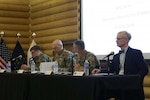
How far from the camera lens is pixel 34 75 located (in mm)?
3449

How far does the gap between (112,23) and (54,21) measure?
7.56ft

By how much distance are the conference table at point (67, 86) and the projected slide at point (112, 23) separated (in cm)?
206

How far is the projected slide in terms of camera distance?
4852 millimetres

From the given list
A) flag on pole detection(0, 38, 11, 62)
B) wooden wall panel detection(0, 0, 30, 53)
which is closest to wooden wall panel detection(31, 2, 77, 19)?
wooden wall panel detection(0, 0, 30, 53)

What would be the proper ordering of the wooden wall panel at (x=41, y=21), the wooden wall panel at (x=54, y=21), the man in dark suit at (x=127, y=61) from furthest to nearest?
1. the wooden wall panel at (x=41, y=21)
2. the wooden wall panel at (x=54, y=21)
3. the man in dark suit at (x=127, y=61)

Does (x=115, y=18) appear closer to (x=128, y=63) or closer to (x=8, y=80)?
(x=128, y=63)

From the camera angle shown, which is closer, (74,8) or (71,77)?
(71,77)

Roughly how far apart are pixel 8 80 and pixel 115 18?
7.98ft

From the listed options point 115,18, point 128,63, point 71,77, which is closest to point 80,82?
point 71,77

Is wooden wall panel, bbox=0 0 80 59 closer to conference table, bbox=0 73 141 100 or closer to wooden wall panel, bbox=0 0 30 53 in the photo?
wooden wall panel, bbox=0 0 30 53

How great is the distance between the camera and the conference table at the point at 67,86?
2.80 meters

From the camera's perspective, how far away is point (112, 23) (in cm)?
553

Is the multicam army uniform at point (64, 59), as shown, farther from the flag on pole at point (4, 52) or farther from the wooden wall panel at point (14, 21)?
the wooden wall panel at point (14, 21)

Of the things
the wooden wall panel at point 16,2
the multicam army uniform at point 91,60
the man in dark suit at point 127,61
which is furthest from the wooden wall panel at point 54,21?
the man in dark suit at point 127,61
